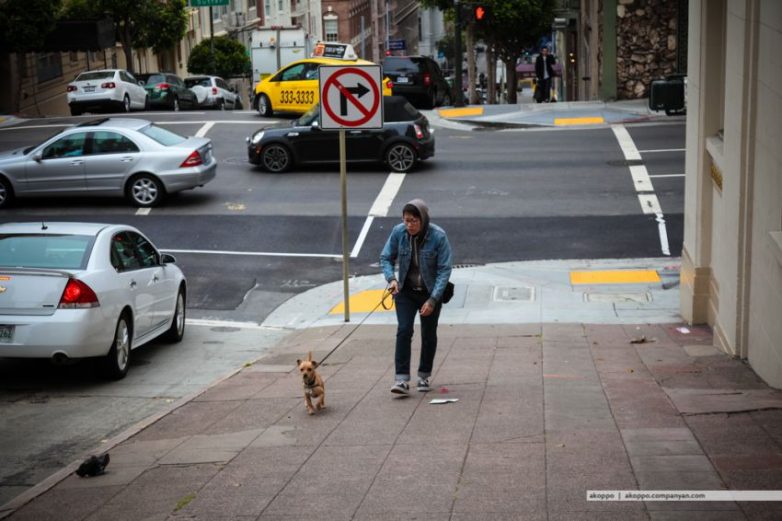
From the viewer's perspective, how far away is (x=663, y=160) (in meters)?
25.2

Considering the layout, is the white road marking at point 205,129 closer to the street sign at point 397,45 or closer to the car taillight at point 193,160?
the car taillight at point 193,160

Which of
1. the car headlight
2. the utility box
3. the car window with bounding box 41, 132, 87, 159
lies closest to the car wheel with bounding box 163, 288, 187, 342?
the car window with bounding box 41, 132, 87, 159

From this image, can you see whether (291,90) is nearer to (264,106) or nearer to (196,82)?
(264,106)

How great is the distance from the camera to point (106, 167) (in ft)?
73.6

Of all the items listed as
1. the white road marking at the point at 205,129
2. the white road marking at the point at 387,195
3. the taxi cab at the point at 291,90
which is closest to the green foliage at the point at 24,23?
the taxi cab at the point at 291,90

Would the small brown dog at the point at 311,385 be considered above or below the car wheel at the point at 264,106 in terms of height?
below

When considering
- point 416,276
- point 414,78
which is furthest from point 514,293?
point 414,78

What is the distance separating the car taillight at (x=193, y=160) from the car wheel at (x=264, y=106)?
11589mm

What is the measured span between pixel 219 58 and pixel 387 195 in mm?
40102

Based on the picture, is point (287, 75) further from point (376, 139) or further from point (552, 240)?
point (552, 240)

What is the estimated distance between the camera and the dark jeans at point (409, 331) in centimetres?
965

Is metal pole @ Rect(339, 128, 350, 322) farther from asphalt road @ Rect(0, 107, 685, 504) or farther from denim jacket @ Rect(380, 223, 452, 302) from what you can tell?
denim jacket @ Rect(380, 223, 452, 302)

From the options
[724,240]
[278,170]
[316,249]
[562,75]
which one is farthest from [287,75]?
[562,75]

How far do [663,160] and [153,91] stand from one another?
76.6ft
